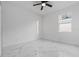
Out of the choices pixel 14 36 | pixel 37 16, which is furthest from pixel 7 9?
pixel 37 16

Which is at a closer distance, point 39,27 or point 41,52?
point 41,52

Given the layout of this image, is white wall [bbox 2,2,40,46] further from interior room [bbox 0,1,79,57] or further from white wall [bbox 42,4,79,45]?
white wall [bbox 42,4,79,45]

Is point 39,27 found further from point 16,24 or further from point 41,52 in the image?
point 41,52

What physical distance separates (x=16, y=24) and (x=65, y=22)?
3486 mm

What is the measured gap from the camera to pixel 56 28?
16.7 ft

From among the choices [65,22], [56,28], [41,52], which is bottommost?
[41,52]

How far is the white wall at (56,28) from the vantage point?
3.80 meters

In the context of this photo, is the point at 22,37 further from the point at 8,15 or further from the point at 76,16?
the point at 76,16

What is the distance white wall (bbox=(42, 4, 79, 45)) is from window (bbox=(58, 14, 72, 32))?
0.85 ft

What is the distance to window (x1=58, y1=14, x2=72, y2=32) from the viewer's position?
4340mm

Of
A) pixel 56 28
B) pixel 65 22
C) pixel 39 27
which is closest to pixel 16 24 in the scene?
pixel 39 27

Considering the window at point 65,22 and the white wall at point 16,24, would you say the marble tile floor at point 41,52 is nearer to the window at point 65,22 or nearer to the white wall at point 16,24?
the white wall at point 16,24

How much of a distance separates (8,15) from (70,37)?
407 cm

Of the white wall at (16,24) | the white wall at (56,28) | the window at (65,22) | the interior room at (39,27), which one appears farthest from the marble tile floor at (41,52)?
the window at (65,22)
